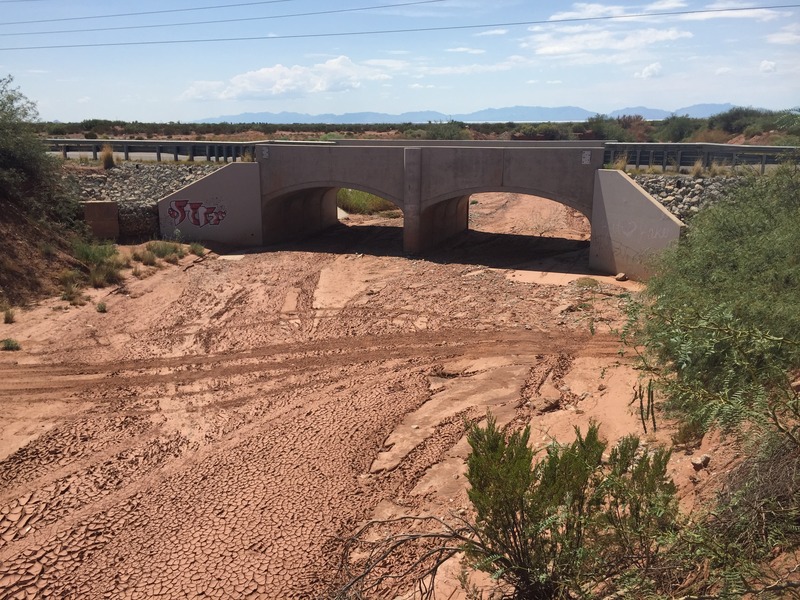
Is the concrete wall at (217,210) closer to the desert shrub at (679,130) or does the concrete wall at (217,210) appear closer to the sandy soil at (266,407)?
the sandy soil at (266,407)

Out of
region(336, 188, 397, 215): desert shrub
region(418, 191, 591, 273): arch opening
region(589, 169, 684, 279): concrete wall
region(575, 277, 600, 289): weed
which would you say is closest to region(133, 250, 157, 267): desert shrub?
region(418, 191, 591, 273): arch opening

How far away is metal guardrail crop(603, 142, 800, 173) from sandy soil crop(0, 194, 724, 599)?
6448mm

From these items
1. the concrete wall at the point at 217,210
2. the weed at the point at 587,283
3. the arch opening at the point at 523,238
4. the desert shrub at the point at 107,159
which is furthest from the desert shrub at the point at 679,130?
the desert shrub at the point at 107,159

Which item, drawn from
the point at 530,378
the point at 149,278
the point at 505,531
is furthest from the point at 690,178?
the point at 505,531

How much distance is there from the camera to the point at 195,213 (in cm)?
2844

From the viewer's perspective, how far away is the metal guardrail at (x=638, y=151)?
25422 millimetres

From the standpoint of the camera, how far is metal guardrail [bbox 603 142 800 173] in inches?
987

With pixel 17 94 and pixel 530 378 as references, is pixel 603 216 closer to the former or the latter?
pixel 530 378

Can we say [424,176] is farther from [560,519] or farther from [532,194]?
[560,519]

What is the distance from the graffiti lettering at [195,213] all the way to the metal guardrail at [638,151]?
271cm

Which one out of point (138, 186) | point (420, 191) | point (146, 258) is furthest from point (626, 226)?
point (138, 186)

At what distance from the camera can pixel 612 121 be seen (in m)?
67.5

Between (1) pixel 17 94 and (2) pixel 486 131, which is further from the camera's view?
(2) pixel 486 131

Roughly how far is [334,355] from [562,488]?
11.1 metres
